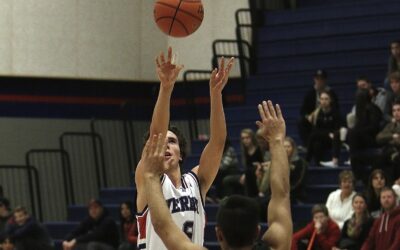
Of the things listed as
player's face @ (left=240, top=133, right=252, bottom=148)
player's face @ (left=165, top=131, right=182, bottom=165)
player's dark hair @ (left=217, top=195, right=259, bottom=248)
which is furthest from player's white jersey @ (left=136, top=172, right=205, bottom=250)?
player's face @ (left=240, top=133, right=252, bottom=148)

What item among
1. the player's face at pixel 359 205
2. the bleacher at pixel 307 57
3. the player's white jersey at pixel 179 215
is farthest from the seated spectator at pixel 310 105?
the player's white jersey at pixel 179 215

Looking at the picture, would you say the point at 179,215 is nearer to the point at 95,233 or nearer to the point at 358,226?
the point at 358,226

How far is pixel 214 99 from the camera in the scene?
6.18 meters

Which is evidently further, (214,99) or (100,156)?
(100,156)

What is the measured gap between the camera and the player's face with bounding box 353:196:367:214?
11.4 meters

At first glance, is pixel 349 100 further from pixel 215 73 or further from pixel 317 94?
pixel 215 73

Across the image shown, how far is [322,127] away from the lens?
45.1ft

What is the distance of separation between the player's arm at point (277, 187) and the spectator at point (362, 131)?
8248 millimetres

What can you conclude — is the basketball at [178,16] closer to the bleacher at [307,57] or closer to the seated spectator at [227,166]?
the seated spectator at [227,166]

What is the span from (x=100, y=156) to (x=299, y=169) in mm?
5285

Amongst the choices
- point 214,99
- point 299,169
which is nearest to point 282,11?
point 299,169

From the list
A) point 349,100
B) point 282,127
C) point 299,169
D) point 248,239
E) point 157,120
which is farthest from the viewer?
point 349,100

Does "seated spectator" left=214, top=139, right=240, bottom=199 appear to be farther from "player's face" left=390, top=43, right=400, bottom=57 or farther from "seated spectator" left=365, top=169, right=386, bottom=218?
"seated spectator" left=365, top=169, right=386, bottom=218

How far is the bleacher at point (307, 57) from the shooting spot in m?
15.6
